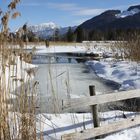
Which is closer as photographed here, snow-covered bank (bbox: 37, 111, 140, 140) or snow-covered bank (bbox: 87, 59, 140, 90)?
snow-covered bank (bbox: 37, 111, 140, 140)

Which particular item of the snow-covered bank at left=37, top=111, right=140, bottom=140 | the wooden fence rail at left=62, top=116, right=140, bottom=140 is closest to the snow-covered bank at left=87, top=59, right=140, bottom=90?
the snow-covered bank at left=37, top=111, right=140, bottom=140

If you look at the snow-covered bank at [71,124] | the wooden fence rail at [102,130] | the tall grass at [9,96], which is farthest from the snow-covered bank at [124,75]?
the tall grass at [9,96]

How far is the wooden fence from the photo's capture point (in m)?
4.26

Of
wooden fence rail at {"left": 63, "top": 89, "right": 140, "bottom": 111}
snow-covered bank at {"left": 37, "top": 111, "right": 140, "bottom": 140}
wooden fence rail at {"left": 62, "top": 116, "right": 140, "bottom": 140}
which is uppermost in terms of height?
wooden fence rail at {"left": 63, "top": 89, "right": 140, "bottom": 111}

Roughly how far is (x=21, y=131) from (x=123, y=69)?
9662mm

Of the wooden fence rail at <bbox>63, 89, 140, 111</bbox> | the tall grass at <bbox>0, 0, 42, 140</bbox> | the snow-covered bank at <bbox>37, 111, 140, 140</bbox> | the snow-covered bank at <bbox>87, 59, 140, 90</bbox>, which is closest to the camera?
the tall grass at <bbox>0, 0, 42, 140</bbox>

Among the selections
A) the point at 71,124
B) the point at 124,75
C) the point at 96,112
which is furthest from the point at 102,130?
the point at 124,75

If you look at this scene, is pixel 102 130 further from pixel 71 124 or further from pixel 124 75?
pixel 124 75

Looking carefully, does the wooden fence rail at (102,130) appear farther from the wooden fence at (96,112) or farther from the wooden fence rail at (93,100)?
the wooden fence rail at (93,100)

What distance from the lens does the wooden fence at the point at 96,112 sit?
4262mm

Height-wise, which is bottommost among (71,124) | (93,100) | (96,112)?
(71,124)

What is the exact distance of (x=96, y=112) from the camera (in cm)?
470

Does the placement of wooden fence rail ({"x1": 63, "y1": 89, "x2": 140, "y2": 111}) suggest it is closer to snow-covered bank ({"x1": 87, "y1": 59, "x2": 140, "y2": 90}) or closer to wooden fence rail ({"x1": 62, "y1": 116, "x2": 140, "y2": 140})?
wooden fence rail ({"x1": 62, "y1": 116, "x2": 140, "y2": 140})

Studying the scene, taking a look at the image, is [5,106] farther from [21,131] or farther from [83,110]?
[83,110]
